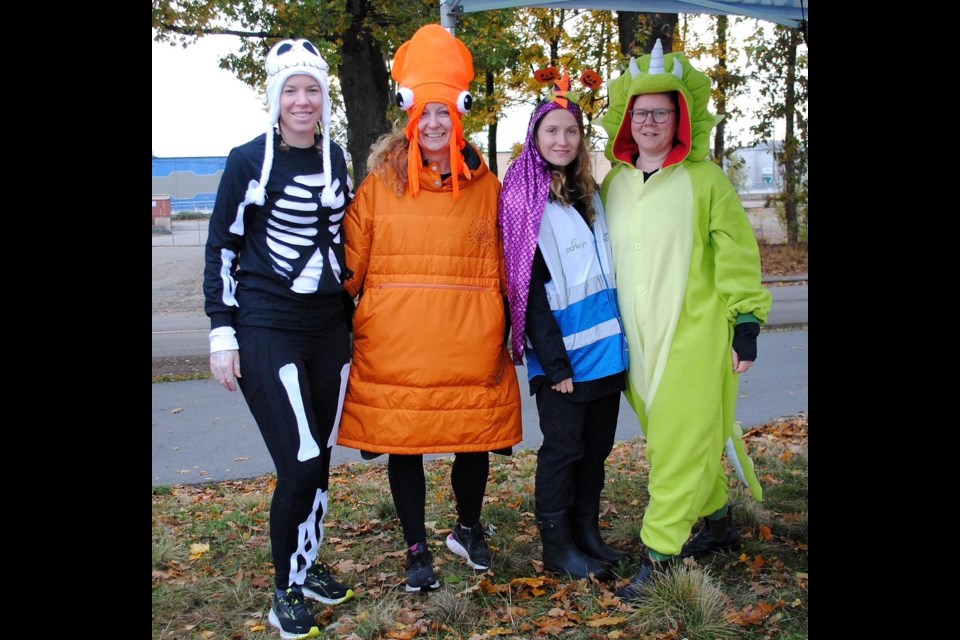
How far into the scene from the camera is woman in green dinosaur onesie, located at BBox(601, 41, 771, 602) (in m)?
3.17

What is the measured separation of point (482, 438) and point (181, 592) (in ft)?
4.84

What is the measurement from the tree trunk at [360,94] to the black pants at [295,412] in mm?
6578

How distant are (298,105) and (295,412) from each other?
1.08 metres

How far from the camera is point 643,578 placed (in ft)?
10.8

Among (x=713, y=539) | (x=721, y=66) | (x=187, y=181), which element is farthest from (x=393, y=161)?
(x=187, y=181)

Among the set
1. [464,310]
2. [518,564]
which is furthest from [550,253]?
[518,564]

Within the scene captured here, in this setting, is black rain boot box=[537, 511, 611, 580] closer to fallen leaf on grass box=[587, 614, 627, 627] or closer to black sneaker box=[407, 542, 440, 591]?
fallen leaf on grass box=[587, 614, 627, 627]

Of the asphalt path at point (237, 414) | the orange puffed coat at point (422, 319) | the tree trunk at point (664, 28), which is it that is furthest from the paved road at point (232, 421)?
Answer: the tree trunk at point (664, 28)

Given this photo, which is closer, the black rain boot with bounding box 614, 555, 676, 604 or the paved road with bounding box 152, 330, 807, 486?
the black rain boot with bounding box 614, 555, 676, 604

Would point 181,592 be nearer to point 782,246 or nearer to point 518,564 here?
point 518,564

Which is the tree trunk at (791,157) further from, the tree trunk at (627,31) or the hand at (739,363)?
the hand at (739,363)

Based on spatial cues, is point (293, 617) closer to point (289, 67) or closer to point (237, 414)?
point (289, 67)

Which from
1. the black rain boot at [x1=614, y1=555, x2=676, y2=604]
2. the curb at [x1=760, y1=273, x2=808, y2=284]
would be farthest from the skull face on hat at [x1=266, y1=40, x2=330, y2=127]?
the curb at [x1=760, y1=273, x2=808, y2=284]

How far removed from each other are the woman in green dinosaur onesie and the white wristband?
1.46 metres
